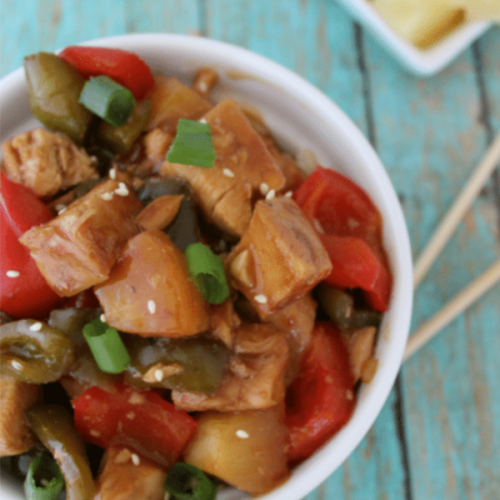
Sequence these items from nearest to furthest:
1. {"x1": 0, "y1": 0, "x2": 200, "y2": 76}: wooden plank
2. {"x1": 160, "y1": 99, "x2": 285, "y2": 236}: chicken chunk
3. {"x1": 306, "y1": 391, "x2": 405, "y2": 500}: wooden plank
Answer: {"x1": 160, "y1": 99, "x2": 285, "y2": 236}: chicken chunk, {"x1": 306, "y1": 391, "x2": 405, "y2": 500}: wooden plank, {"x1": 0, "y1": 0, "x2": 200, "y2": 76}: wooden plank

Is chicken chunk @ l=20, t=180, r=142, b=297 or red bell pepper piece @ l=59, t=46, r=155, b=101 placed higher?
red bell pepper piece @ l=59, t=46, r=155, b=101

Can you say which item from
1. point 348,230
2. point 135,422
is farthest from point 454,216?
point 135,422

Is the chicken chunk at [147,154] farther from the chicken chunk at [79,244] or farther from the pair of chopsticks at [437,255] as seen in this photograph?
the pair of chopsticks at [437,255]

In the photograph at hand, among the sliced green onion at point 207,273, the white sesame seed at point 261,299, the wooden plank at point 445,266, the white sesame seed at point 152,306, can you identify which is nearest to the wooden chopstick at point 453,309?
the wooden plank at point 445,266

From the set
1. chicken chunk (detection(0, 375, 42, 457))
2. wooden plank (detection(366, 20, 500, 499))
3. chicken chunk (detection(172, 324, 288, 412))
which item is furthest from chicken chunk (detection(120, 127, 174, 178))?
wooden plank (detection(366, 20, 500, 499))

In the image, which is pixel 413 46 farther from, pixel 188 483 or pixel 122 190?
pixel 188 483

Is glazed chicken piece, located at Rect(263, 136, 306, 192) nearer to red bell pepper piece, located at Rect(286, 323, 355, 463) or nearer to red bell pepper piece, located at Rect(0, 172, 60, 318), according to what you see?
red bell pepper piece, located at Rect(286, 323, 355, 463)

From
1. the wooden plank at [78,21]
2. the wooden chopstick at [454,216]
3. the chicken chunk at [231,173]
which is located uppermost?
the wooden plank at [78,21]
